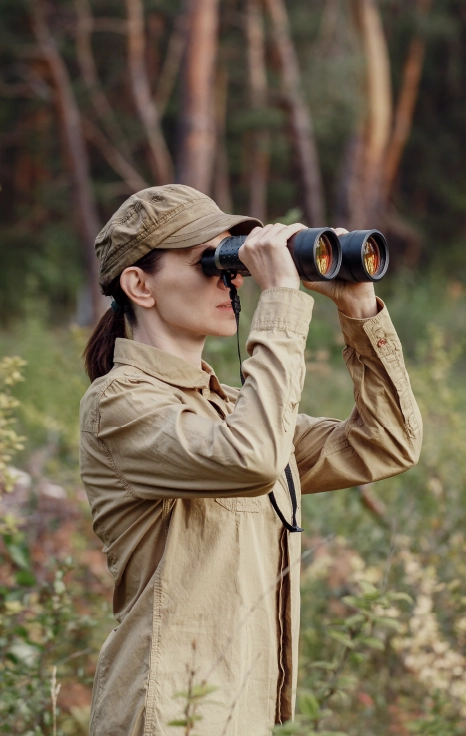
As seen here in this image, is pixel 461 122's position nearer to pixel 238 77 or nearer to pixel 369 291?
pixel 238 77

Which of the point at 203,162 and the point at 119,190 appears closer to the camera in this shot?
the point at 203,162

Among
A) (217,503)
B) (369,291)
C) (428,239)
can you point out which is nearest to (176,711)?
(217,503)

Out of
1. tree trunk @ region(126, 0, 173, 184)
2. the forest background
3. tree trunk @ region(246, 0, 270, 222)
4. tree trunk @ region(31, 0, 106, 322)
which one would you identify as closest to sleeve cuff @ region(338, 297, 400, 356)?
the forest background

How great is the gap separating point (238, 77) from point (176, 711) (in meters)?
19.5

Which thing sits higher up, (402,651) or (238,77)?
(238,77)

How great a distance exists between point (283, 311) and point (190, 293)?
24 centimetres

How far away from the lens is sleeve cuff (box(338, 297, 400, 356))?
6.61 ft

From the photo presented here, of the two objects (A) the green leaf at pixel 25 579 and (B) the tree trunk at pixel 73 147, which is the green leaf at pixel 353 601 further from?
(B) the tree trunk at pixel 73 147

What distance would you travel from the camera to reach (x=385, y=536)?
410cm

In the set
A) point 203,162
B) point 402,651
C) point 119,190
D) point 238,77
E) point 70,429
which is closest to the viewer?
point 402,651

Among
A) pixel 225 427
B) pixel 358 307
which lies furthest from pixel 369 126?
pixel 225 427

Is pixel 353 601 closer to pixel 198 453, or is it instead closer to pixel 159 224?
pixel 198 453

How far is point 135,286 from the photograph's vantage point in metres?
1.94

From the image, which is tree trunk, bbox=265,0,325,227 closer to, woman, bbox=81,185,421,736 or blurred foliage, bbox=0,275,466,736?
blurred foliage, bbox=0,275,466,736
